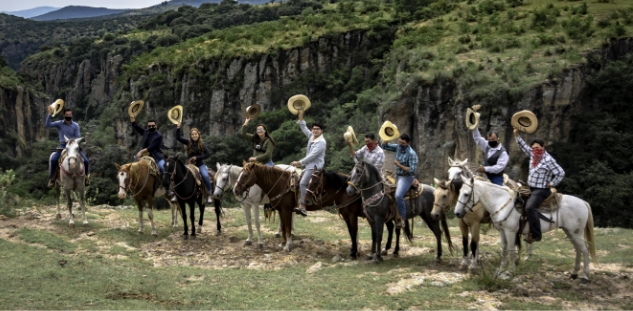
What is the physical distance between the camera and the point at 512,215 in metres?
8.82

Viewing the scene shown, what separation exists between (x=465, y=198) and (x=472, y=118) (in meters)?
1.89

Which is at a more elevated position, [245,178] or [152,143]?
[152,143]

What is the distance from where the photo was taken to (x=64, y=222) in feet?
43.8

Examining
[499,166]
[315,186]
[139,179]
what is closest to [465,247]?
[499,166]

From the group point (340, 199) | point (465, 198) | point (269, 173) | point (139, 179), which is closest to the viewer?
point (465, 198)

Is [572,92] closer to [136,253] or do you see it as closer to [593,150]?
[593,150]

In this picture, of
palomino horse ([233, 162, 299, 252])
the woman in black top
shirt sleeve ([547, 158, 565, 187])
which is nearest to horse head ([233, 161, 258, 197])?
palomino horse ([233, 162, 299, 252])

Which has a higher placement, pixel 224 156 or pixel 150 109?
pixel 150 109

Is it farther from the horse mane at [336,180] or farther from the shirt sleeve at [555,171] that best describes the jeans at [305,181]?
the shirt sleeve at [555,171]

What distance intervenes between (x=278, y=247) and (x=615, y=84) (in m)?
25.1

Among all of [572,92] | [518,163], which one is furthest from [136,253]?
[572,92]

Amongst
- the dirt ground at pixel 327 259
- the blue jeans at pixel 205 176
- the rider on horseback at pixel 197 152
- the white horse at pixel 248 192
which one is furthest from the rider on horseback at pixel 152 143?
the white horse at pixel 248 192

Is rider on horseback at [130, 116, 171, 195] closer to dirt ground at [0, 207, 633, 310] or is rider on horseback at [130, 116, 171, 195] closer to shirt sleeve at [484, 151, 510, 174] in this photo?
dirt ground at [0, 207, 633, 310]

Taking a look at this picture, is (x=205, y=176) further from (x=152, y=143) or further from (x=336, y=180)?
(x=336, y=180)
